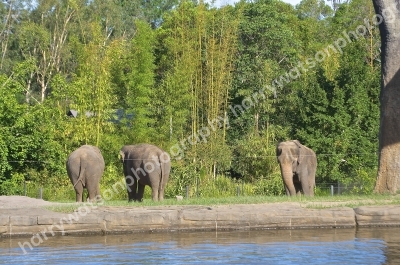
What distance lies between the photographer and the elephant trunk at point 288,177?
22.8m

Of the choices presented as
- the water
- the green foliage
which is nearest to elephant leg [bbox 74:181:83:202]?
the water

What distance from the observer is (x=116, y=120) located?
120 feet

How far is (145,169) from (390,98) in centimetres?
664

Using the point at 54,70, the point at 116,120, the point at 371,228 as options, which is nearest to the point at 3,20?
the point at 54,70

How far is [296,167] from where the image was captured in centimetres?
2348

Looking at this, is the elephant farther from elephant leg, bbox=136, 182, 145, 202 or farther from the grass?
elephant leg, bbox=136, 182, 145, 202

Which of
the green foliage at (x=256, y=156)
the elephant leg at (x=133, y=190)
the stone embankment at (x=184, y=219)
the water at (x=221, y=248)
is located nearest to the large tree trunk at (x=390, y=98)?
the stone embankment at (x=184, y=219)

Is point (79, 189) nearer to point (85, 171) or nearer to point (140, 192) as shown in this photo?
point (85, 171)

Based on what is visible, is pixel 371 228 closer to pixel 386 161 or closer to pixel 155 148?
pixel 386 161

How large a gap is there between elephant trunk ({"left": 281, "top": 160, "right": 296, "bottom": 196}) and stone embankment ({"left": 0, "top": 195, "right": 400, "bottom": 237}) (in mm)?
5302

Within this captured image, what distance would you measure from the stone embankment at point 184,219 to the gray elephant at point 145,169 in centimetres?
377

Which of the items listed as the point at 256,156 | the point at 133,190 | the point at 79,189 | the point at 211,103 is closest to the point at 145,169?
the point at 133,190

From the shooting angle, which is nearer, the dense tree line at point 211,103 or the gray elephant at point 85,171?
the gray elephant at point 85,171

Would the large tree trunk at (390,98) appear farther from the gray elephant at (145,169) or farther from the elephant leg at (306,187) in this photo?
the gray elephant at (145,169)
